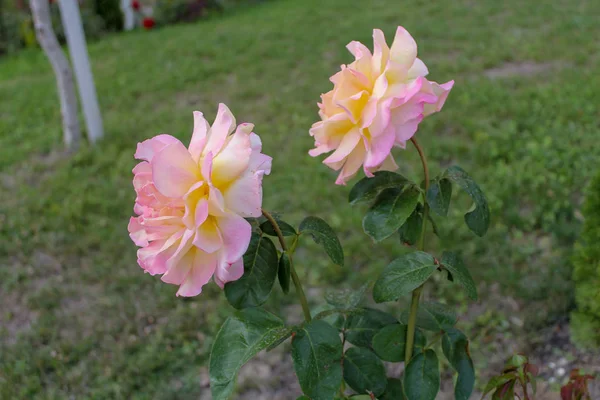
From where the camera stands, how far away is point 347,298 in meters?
1.26

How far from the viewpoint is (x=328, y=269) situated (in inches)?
110

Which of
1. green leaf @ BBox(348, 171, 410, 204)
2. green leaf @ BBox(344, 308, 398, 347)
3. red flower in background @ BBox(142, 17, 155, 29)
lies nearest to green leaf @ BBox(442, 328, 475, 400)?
green leaf @ BBox(344, 308, 398, 347)

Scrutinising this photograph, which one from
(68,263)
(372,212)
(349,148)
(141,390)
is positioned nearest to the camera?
(349,148)

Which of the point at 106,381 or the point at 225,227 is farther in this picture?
the point at 106,381

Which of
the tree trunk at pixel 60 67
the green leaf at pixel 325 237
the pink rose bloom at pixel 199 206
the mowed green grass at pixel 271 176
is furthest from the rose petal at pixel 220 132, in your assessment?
the tree trunk at pixel 60 67

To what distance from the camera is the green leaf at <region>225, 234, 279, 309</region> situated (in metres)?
0.97

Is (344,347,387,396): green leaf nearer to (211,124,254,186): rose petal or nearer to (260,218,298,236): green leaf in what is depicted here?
(260,218,298,236): green leaf

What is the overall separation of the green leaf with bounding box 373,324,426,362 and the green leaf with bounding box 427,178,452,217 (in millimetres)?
269

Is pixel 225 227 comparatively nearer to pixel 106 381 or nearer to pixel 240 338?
pixel 240 338

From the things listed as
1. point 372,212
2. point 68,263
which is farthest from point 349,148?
point 68,263

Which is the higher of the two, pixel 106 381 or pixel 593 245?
pixel 593 245

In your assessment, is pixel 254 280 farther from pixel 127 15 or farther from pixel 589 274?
pixel 127 15

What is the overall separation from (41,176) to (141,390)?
246 cm

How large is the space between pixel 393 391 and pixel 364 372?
180 millimetres
